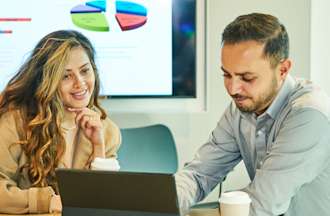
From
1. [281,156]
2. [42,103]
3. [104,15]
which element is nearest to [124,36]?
[104,15]

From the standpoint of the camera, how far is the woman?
2086mm

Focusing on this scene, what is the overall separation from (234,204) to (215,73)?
190 centimetres

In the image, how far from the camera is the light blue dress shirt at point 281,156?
1.65 meters

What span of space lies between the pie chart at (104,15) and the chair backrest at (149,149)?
2.09 ft

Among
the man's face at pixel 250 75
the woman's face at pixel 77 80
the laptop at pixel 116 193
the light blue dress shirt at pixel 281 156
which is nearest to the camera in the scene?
the laptop at pixel 116 193

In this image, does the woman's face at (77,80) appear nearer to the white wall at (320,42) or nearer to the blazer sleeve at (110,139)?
the blazer sleeve at (110,139)

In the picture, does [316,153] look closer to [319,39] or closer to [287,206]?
[287,206]

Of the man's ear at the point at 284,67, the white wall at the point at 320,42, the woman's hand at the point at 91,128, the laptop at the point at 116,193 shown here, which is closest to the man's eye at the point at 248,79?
the man's ear at the point at 284,67

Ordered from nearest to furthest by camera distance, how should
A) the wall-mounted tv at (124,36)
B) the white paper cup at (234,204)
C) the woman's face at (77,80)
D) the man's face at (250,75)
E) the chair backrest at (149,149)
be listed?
the white paper cup at (234,204)
the man's face at (250,75)
the woman's face at (77,80)
the chair backrest at (149,149)
the wall-mounted tv at (124,36)

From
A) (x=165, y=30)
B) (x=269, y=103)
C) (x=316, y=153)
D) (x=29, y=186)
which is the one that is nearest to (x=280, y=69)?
(x=269, y=103)

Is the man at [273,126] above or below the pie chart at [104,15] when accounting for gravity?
below

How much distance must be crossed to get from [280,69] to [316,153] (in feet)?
1.00

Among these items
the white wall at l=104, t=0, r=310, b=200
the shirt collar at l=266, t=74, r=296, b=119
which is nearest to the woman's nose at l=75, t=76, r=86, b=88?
the shirt collar at l=266, t=74, r=296, b=119

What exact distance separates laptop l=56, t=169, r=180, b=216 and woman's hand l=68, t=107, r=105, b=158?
83cm
